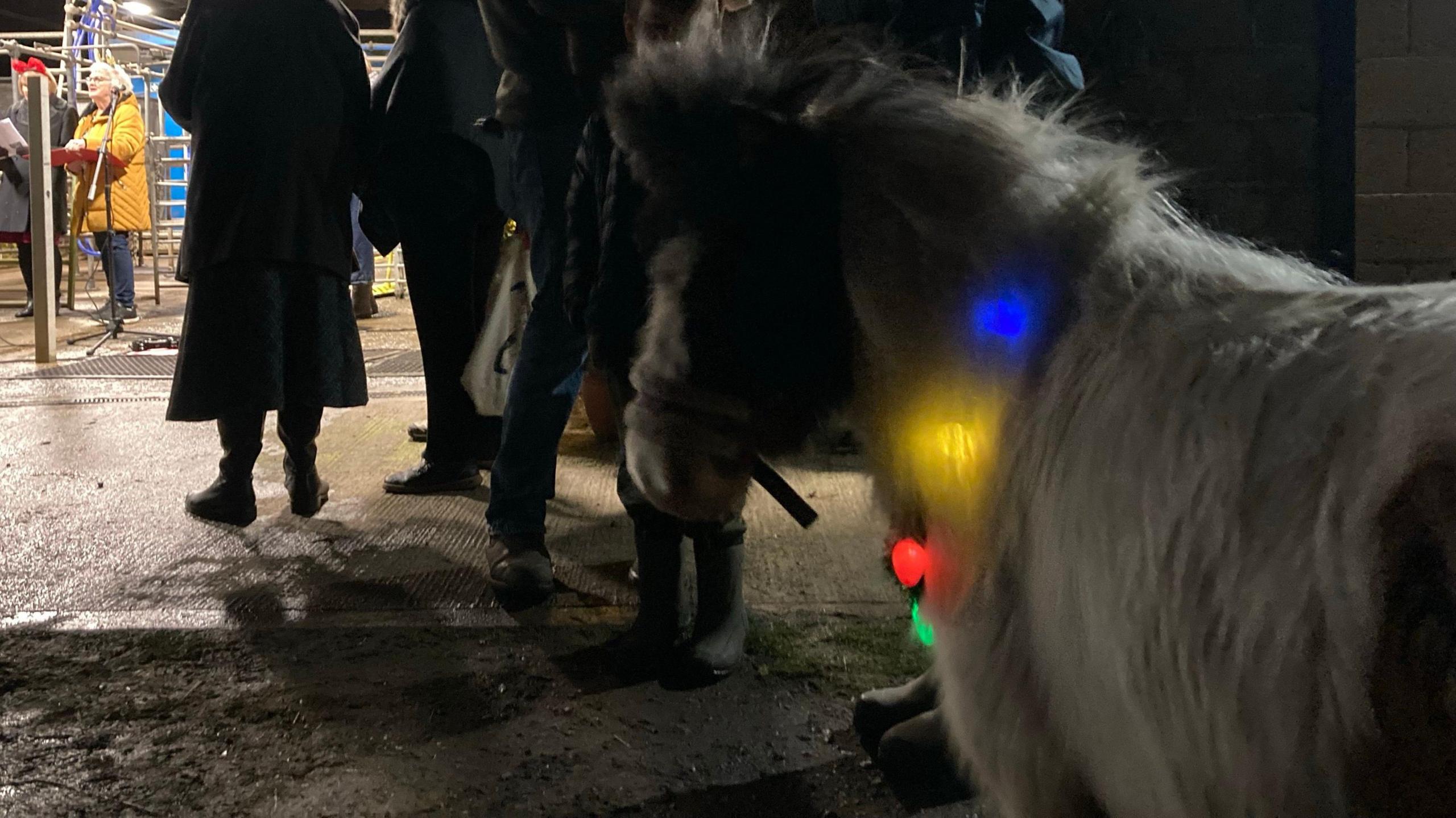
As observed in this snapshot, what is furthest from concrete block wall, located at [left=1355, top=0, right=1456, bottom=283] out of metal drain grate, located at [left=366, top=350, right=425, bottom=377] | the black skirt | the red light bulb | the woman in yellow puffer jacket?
the woman in yellow puffer jacket

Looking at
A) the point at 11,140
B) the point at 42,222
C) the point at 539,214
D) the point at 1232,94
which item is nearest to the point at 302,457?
the point at 539,214

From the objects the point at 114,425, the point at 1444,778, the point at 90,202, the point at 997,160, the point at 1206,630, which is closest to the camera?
the point at 1444,778

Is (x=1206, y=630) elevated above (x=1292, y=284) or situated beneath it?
situated beneath

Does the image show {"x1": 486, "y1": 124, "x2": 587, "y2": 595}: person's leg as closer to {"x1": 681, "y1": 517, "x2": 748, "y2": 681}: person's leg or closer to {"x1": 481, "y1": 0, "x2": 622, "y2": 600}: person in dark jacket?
{"x1": 481, "y1": 0, "x2": 622, "y2": 600}: person in dark jacket

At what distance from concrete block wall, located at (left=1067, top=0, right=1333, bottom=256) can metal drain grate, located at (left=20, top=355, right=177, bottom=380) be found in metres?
5.45

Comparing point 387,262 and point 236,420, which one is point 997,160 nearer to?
point 236,420

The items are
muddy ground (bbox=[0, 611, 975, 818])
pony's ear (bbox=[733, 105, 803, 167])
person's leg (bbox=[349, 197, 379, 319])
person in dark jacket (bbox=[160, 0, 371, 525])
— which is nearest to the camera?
pony's ear (bbox=[733, 105, 803, 167])

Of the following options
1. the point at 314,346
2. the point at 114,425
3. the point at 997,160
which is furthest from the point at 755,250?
the point at 114,425

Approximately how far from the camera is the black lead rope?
1.41 metres

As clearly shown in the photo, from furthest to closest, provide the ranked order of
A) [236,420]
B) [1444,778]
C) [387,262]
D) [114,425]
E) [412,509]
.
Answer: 1. [387,262]
2. [114,425]
3. [412,509]
4. [236,420]
5. [1444,778]

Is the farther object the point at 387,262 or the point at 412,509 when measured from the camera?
the point at 387,262

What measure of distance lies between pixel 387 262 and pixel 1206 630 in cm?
1204

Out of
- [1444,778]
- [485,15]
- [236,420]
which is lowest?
[236,420]

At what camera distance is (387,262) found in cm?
1191
